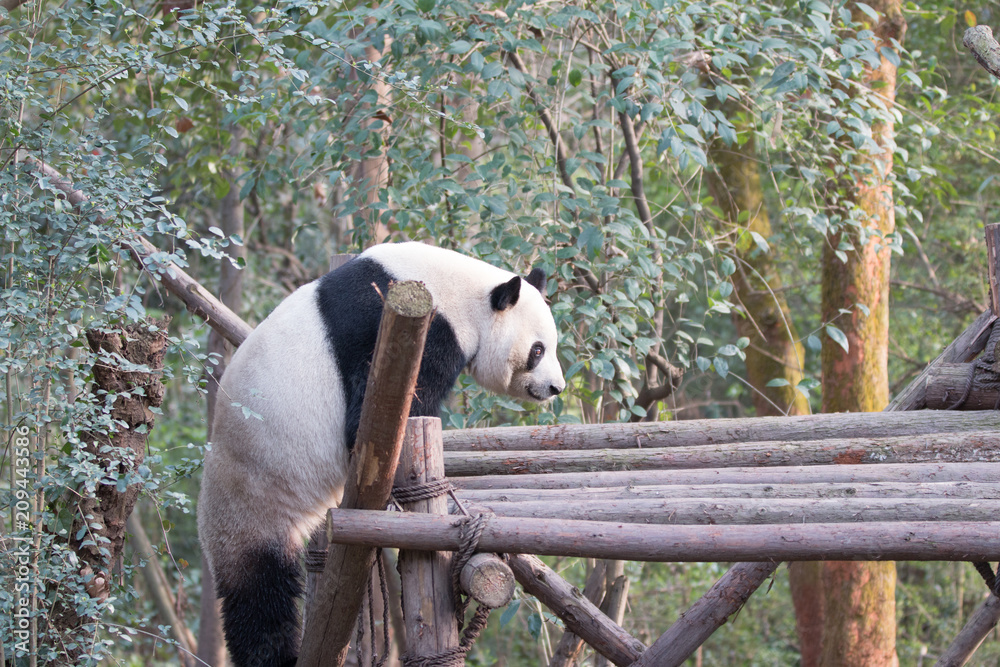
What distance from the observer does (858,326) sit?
5.09m

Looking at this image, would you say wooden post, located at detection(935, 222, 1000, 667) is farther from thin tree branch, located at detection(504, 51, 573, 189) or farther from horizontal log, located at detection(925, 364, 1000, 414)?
thin tree branch, located at detection(504, 51, 573, 189)

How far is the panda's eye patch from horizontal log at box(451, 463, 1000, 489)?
1.61 feet

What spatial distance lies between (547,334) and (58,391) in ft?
5.26

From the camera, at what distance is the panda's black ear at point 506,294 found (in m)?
Result: 2.66

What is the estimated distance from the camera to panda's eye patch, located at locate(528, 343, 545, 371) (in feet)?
9.70

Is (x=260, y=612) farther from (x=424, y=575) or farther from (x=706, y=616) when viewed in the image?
(x=706, y=616)

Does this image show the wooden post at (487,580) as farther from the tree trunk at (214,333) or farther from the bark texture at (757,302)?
the bark texture at (757,302)

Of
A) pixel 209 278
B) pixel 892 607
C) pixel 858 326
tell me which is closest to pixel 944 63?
pixel 858 326

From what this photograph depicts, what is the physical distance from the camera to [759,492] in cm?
232

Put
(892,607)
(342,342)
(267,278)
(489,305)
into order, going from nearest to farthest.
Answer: (342,342), (489,305), (892,607), (267,278)

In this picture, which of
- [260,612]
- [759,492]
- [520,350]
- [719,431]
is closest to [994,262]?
[719,431]

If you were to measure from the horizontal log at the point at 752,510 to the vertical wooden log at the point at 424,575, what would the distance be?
17 cm

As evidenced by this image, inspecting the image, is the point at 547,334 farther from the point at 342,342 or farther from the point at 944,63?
the point at 944,63

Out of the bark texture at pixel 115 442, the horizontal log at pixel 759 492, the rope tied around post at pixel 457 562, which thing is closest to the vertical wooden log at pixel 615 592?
the horizontal log at pixel 759 492
